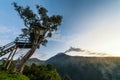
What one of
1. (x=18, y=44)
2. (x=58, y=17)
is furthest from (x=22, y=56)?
(x=58, y=17)

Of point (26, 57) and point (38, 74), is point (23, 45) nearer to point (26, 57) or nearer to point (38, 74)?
point (26, 57)

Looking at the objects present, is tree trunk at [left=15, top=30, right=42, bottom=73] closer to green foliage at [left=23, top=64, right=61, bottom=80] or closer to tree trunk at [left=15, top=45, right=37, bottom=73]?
tree trunk at [left=15, top=45, right=37, bottom=73]

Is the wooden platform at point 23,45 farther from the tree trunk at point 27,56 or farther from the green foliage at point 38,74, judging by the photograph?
the green foliage at point 38,74

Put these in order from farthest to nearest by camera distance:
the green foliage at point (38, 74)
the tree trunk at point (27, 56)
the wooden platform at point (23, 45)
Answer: the green foliage at point (38, 74)
the wooden platform at point (23, 45)
the tree trunk at point (27, 56)

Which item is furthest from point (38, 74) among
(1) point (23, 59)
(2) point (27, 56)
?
(1) point (23, 59)

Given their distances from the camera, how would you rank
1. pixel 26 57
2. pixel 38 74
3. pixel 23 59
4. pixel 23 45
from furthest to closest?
pixel 38 74 → pixel 23 45 → pixel 26 57 → pixel 23 59

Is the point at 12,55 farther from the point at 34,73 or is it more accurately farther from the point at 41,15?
the point at 34,73

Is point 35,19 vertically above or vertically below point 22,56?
above

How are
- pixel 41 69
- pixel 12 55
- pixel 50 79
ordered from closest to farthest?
1. pixel 12 55
2. pixel 50 79
3. pixel 41 69

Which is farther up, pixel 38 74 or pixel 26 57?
pixel 26 57

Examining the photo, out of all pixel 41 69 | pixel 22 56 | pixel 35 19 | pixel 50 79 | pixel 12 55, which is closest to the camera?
pixel 12 55

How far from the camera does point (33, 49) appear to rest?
164 feet

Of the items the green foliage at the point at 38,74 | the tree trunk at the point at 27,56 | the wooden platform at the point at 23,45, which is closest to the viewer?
the tree trunk at the point at 27,56

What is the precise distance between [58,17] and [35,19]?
18.9 ft
